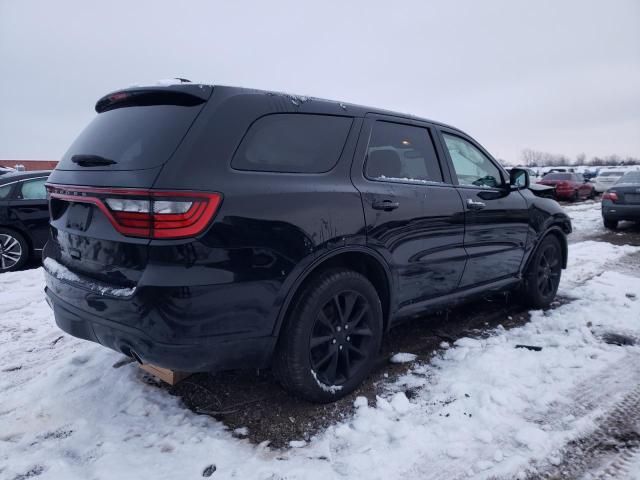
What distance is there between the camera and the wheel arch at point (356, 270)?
2363mm

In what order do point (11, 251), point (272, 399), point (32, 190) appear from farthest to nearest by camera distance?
point (32, 190) < point (11, 251) < point (272, 399)

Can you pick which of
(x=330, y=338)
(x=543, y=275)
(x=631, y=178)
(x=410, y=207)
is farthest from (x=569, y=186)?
(x=330, y=338)

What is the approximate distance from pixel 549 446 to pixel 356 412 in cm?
105

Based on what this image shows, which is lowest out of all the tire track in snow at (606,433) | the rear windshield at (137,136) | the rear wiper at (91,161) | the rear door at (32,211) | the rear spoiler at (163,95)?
the tire track in snow at (606,433)

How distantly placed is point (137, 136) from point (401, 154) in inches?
71.5

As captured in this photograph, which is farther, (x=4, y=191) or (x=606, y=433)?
(x=4, y=191)

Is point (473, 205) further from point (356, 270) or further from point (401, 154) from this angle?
point (356, 270)

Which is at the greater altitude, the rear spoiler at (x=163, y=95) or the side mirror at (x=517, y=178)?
the rear spoiler at (x=163, y=95)

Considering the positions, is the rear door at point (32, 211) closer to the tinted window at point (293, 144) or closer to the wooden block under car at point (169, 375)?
the wooden block under car at point (169, 375)

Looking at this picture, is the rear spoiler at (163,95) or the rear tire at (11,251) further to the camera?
the rear tire at (11,251)

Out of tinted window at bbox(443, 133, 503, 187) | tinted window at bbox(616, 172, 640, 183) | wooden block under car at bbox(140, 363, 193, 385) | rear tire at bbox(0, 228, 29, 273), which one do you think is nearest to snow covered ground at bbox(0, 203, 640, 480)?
wooden block under car at bbox(140, 363, 193, 385)

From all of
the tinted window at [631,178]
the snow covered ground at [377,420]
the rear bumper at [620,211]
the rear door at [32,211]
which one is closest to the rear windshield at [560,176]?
the tinted window at [631,178]

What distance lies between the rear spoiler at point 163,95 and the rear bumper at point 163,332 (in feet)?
3.35

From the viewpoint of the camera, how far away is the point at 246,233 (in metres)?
2.14
